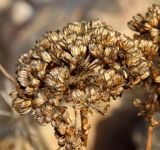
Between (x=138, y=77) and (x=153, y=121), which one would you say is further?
(x=153, y=121)

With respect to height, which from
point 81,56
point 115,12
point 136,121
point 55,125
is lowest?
point 136,121

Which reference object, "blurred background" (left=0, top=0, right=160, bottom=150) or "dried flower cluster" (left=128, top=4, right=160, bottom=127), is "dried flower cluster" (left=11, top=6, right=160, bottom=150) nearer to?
"dried flower cluster" (left=128, top=4, right=160, bottom=127)

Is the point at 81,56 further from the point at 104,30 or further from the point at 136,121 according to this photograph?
the point at 136,121

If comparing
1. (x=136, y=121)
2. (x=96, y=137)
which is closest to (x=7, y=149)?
(x=96, y=137)

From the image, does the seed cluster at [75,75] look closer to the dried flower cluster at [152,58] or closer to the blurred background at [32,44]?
the dried flower cluster at [152,58]

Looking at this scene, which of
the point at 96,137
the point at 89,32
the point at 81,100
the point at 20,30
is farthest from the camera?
the point at 20,30

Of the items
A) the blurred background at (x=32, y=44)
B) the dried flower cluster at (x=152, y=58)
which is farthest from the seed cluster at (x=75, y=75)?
the blurred background at (x=32, y=44)
